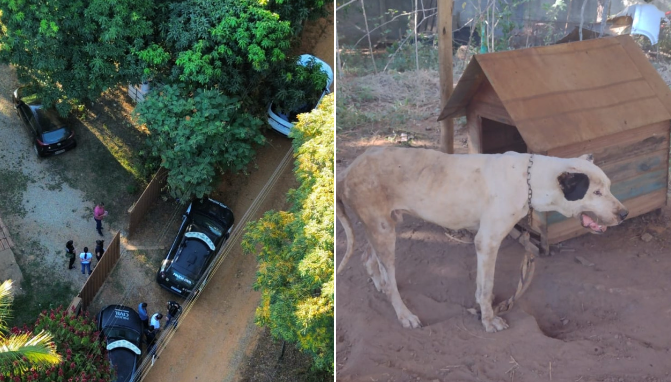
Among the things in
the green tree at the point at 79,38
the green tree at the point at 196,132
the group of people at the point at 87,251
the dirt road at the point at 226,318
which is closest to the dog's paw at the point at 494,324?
the green tree at the point at 196,132

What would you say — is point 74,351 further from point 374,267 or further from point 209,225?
point 374,267

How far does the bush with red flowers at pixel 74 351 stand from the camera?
11820 millimetres

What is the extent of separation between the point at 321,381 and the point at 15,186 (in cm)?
988

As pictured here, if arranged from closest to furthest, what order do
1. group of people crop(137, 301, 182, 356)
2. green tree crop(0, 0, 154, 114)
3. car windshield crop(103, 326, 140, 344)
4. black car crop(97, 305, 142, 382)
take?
black car crop(97, 305, 142, 382) < car windshield crop(103, 326, 140, 344) < green tree crop(0, 0, 154, 114) < group of people crop(137, 301, 182, 356)

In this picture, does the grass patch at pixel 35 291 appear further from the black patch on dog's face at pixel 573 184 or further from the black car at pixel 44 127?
the black patch on dog's face at pixel 573 184

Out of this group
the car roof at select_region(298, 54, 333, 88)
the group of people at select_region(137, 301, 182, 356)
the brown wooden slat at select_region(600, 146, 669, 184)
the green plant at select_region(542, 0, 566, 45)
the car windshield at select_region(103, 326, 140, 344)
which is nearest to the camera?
the brown wooden slat at select_region(600, 146, 669, 184)

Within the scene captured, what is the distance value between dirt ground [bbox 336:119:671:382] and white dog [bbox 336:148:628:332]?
→ 0.19 meters

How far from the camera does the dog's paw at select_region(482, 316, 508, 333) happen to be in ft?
18.2

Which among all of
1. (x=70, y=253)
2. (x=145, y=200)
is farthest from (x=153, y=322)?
(x=145, y=200)

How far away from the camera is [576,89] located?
212 inches

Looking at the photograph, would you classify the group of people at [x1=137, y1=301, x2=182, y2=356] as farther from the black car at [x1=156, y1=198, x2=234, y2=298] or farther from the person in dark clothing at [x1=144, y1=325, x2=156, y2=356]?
the black car at [x1=156, y1=198, x2=234, y2=298]

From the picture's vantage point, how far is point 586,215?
5.36 metres

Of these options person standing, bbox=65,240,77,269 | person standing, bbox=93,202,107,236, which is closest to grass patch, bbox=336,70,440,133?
person standing, bbox=93,202,107,236

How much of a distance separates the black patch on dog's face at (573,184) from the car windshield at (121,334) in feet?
35.6
